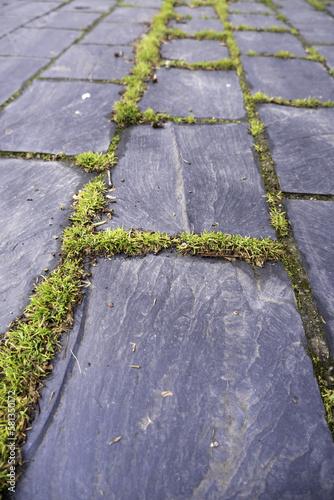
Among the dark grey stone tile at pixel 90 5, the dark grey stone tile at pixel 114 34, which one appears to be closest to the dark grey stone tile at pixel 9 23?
the dark grey stone tile at pixel 90 5

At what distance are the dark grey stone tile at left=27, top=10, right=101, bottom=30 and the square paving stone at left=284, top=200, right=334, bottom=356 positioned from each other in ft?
12.8

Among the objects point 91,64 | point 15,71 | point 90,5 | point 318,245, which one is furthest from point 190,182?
point 90,5

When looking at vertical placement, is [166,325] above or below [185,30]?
below

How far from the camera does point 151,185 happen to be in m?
1.94

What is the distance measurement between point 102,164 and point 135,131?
1.62ft

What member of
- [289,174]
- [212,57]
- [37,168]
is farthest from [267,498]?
[212,57]

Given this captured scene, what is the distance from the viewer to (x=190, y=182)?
197 centimetres

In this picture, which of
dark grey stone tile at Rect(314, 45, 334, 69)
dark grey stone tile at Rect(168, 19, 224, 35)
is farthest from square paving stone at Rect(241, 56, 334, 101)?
dark grey stone tile at Rect(168, 19, 224, 35)

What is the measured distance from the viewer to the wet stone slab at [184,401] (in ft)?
3.29

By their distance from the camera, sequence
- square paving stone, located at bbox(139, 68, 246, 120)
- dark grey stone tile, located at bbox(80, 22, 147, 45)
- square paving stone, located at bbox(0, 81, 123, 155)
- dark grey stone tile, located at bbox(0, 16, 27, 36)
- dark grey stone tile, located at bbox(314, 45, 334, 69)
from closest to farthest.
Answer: square paving stone, located at bbox(0, 81, 123, 155), square paving stone, located at bbox(139, 68, 246, 120), dark grey stone tile, located at bbox(314, 45, 334, 69), dark grey stone tile, located at bbox(80, 22, 147, 45), dark grey stone tile, located at bbox(0, 16, 27, 36)

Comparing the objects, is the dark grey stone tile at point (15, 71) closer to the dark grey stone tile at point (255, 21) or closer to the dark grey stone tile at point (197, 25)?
the dark grey stone tile at point (197, 25)

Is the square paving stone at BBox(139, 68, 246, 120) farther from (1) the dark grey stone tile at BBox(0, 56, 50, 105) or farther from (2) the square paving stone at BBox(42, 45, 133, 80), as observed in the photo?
(1) the dark grey stone tile at BBox(0, 56, 50, 105)

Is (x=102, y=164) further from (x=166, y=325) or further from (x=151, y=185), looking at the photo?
(x=166, y=325)

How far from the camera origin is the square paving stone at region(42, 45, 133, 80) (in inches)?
119
